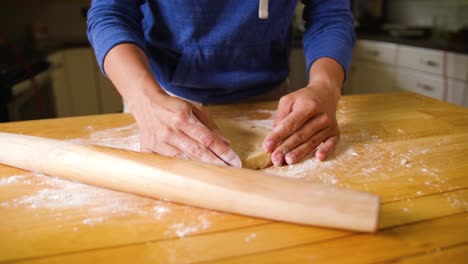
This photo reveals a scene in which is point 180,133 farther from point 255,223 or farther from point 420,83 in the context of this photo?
point 420,83

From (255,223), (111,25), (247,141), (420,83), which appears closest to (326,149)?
(247,141)

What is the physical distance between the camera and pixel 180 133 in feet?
2.05

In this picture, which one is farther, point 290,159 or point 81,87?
point 81,87

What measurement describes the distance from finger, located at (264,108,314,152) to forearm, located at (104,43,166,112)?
0.22m

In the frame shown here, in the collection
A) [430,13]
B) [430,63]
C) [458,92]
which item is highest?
[430,13]

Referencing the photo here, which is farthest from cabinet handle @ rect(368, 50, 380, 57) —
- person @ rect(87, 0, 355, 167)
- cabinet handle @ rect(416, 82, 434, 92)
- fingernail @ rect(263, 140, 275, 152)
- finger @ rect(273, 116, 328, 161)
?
fingernail @ rect(263, 140, 275, 152)

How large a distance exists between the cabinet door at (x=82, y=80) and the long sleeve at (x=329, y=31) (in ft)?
6.59

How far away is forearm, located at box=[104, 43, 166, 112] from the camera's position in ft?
2.25

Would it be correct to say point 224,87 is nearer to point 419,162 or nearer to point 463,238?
point 419,162

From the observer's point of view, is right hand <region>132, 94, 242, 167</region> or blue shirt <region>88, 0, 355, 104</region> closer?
right hand <region>132, 94, 242, 167</region>

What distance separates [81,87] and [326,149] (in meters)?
2.39

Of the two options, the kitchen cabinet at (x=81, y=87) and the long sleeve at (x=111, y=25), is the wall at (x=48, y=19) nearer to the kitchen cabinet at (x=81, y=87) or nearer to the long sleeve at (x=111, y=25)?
the kitchen cabinet at (x=81, y=87)

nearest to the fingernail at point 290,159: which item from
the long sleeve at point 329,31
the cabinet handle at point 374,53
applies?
the long sleeve at point 329,31

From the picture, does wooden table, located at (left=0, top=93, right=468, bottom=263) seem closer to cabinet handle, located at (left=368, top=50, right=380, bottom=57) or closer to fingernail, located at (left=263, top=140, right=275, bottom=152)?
fingernail, located at (left=263, top=140, right=275, bottom=152)
